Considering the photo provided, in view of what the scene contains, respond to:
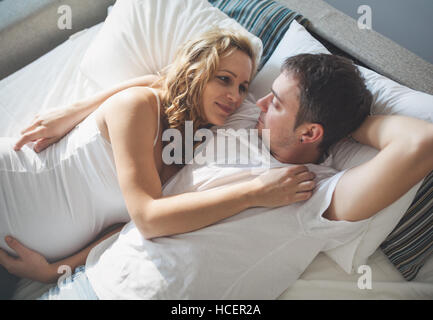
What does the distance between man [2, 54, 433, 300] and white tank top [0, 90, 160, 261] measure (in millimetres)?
69

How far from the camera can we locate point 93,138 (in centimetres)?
102

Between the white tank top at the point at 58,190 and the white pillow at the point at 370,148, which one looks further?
the white tank top at the point at 58,190

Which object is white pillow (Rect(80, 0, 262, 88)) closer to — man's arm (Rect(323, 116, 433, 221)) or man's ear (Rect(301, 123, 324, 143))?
man's ear (Rect(301, 123, 324, 143))

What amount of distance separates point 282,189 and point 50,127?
0.78 m

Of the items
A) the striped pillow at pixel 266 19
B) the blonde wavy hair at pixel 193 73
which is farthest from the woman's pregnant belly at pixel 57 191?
the striped pillow at pixel 266 19

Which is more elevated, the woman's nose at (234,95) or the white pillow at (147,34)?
the white pillow at (147,34)

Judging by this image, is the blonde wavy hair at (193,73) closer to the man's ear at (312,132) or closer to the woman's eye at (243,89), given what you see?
the woman's eye at (243,89)

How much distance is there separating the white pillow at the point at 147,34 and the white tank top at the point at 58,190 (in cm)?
32

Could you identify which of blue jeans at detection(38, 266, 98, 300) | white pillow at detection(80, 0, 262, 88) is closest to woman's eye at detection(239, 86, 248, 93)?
white pillow at detection(80, 0, 262, 88)

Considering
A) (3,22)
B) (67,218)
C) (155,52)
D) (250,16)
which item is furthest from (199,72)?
(3,22)

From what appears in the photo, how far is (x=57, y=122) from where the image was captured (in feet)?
3.65

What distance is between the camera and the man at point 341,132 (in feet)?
2.69

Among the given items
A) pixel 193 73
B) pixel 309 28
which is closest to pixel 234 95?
pixel 193 73

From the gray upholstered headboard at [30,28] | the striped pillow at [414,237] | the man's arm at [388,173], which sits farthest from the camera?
the gray upholstered headboard at [30,28]
